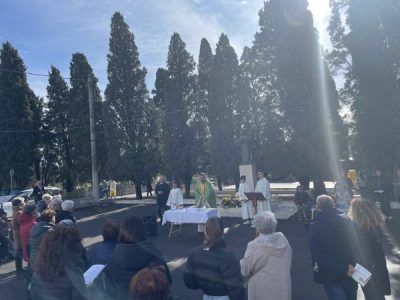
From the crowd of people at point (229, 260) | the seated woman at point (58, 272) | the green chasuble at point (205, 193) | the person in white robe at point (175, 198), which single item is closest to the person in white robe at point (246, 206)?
the green chasuble at point (205, 193)

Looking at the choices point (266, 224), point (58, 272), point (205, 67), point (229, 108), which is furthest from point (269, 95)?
point (58, 272)

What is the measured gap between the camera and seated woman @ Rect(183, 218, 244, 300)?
11.5 ft

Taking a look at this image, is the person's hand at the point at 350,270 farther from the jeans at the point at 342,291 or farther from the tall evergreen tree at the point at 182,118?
the tall evergreen tree at the point at 182,118

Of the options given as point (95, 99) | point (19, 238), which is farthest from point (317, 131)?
point (95, 99)

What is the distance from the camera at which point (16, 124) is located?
31.4 metres

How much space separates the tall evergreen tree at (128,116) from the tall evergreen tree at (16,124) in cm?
893

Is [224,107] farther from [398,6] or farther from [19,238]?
[19,238]

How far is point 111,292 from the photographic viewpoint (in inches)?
149

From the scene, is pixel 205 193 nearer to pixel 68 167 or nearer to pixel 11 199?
pixel 11 199

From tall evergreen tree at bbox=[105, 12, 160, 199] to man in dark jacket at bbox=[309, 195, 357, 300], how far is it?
75.0 ft

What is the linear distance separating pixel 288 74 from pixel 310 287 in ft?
53.3

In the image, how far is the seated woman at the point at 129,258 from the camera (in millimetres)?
3592

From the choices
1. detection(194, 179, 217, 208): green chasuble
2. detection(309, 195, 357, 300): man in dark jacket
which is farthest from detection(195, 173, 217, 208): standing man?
detection(309, 195, 357, 300): man in dark jacket

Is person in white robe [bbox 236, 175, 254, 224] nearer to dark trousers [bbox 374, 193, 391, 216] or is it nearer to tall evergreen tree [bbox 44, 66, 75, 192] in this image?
dark trousers [bbox 374, 193, 391, 216]
